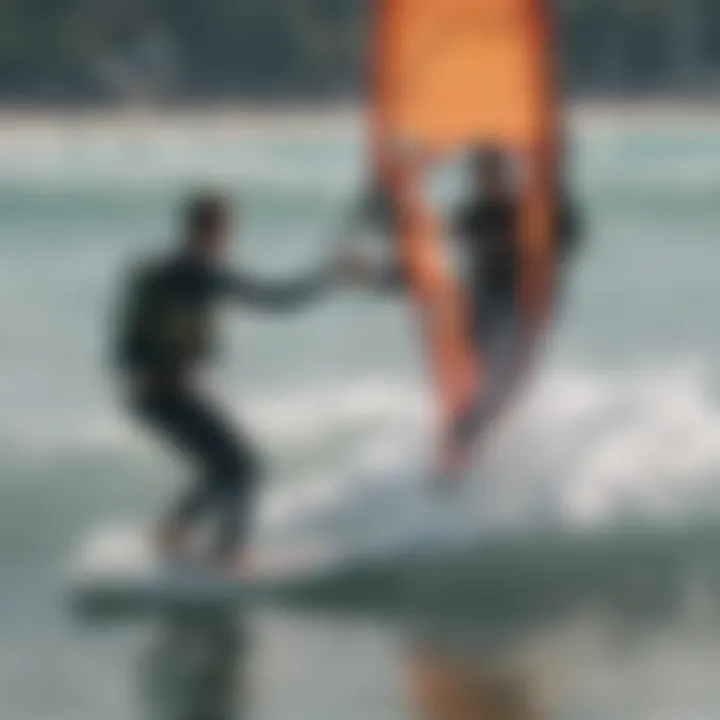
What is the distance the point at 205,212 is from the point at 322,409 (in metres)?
0.27

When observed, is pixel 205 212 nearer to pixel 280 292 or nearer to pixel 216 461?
pixel 280 292

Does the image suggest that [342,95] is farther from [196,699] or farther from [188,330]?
[196,699]

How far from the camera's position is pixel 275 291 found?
2521 millimetres

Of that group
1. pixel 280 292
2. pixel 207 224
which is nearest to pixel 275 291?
pixel 280 292

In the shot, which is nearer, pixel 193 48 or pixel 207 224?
pixel 207 224

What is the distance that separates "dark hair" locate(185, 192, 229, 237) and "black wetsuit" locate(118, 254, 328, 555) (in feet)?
0.12

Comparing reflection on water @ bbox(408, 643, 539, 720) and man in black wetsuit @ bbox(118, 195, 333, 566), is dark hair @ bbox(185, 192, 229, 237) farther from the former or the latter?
reflection on water @ bbox(408, 643, 539, 720)

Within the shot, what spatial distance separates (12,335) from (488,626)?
65 centimetres

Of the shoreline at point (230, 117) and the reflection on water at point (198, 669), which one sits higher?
the shoreline at point (230, 117)

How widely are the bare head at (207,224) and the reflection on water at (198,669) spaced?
1.38 ft

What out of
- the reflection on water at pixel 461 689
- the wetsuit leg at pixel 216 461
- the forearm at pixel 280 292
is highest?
the forearm at pixel 280 292

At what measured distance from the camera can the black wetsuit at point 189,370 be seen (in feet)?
8.20

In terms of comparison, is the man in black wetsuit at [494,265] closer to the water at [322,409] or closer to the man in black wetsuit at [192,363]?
the water at [322,409]

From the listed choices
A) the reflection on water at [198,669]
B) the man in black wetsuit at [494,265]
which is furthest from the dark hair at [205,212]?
the reflection on water at [198,669]
